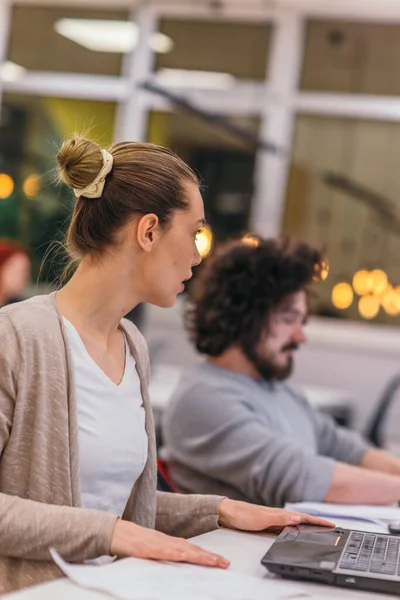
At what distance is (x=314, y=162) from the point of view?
777cm

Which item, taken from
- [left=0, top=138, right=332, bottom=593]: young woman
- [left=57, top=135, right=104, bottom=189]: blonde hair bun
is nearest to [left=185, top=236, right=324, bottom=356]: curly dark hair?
[left=0, top=138, right=332, bottom=593]: young woman

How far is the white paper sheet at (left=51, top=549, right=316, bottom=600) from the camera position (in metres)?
1.30

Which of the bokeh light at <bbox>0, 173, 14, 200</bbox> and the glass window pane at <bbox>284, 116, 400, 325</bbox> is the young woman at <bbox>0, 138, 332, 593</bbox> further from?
the bokeh light at <bbox>0, 173, 14, 200</bbox>

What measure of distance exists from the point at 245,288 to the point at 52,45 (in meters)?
6.01

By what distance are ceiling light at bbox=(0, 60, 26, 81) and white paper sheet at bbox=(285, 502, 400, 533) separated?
6.54m

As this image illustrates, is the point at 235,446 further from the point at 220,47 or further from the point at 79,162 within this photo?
the point at 220,47

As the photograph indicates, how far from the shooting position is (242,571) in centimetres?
148

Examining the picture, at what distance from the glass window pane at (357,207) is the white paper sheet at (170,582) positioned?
20.3 ft

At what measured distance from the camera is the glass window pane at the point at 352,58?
7598mm

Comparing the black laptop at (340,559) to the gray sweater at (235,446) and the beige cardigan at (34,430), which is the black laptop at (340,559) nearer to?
the beige cardigan at (34,430)

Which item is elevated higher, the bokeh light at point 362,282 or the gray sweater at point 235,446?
the bokeh light at point 362,282

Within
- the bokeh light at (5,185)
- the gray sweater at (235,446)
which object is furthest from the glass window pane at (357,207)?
the gray sweater at (235,446)

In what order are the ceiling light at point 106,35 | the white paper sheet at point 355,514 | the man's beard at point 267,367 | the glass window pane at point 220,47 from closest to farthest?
the white paper sheet at point 355,514, the man's beard at point 267,367, the glass window pane at point 220,47, the ceiling light at point 106,35

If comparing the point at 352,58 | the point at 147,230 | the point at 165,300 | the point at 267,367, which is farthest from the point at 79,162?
the point at 352,58
